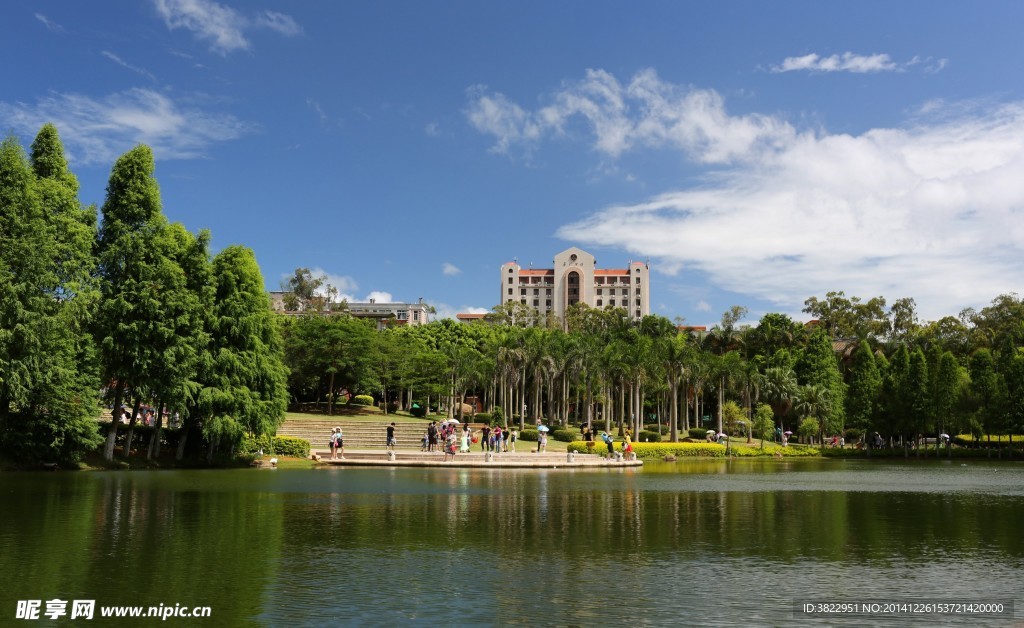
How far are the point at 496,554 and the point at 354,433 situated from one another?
144 ft

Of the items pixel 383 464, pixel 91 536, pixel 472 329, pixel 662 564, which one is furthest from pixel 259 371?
pixel 472 329

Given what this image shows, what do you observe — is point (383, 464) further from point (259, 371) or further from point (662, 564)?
point (662, 564)

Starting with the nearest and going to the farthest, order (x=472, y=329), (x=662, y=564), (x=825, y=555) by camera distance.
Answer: (x=662, y=564) → (x=825, y=555) → (x=472, y=329)

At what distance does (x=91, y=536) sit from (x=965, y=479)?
36036 millimetres

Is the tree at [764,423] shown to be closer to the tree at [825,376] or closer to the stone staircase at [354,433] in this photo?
the tree at [825,376]

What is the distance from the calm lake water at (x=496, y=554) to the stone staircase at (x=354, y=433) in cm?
2680

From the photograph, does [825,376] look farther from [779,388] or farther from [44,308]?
[44,308]

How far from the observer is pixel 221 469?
36062 millimetres

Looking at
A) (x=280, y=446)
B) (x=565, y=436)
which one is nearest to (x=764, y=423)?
(x=565, y=436)

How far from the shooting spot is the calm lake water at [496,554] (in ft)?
32.2

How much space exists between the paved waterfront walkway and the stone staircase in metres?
6.22

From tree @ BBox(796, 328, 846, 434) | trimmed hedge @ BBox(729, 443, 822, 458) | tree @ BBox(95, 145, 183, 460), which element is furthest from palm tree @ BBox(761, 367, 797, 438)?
tree @ BBox(95, 145, 183, 460)

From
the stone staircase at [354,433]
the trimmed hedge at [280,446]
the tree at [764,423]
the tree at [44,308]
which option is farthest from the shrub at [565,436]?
the tree at [44,308]

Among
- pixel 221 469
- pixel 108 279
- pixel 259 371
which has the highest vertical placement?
pixel 108 279
